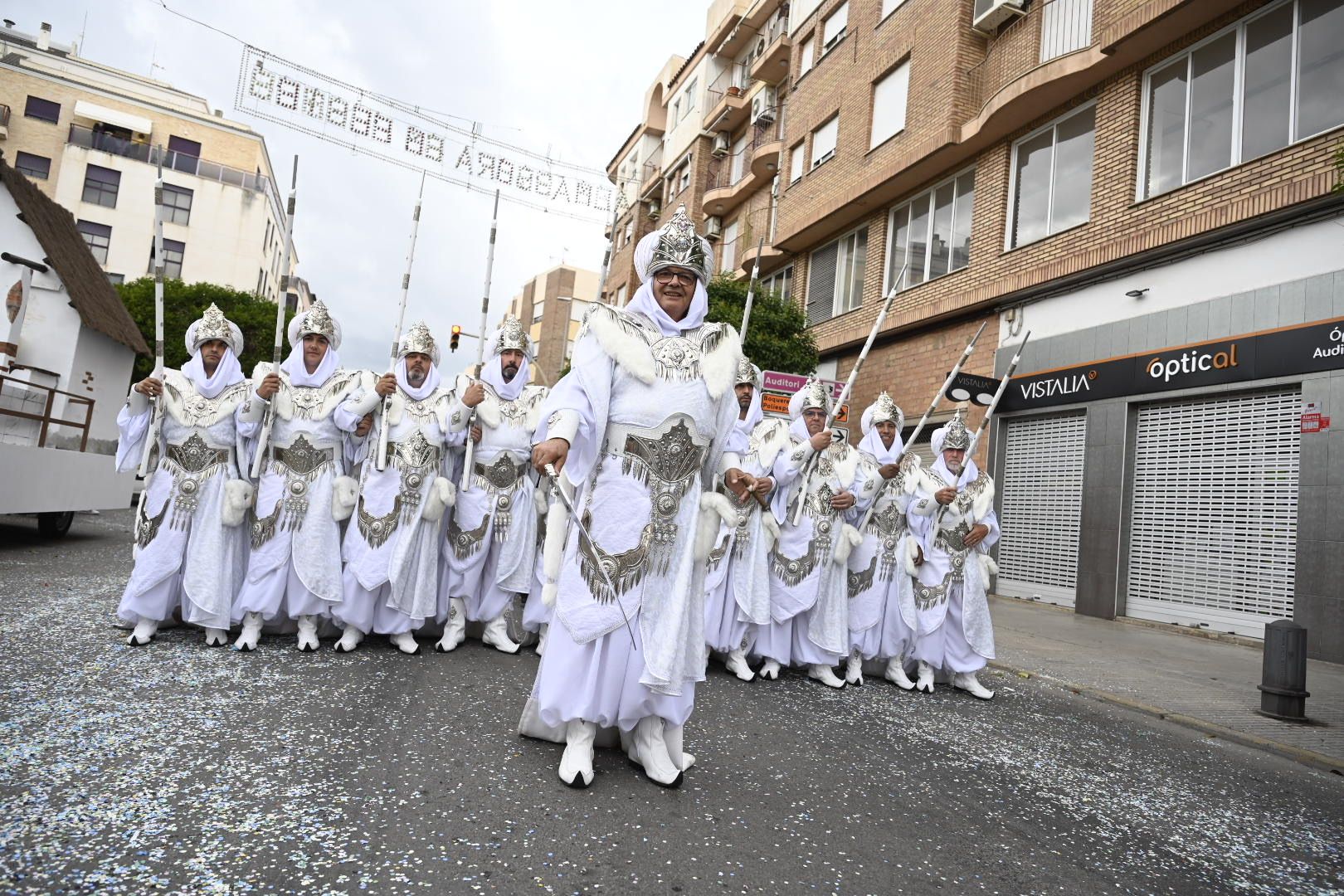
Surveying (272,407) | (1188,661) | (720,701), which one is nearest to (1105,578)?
(1188,661)

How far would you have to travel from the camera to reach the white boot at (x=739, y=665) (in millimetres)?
6262

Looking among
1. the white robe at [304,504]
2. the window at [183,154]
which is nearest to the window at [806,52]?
the white robe at [304,504]

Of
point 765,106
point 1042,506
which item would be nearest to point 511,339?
point 1042,506

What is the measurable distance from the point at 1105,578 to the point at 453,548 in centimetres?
936

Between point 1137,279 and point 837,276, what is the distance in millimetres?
8166

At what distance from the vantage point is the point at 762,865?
279cm

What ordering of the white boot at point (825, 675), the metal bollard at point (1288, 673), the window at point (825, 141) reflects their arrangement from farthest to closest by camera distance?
the window at point (825, 141) → the metal bollard at point (1288, 673) → the white boot at point (825, 675)

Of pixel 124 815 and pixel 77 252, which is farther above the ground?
pixel 77 252

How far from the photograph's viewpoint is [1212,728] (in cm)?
598

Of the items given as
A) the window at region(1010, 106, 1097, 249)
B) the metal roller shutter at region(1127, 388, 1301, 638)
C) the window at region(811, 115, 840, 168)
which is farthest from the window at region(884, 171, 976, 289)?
the metal roller shutter at region(1127, 388, 1301, 638)

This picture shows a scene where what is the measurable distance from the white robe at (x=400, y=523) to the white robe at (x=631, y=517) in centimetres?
228

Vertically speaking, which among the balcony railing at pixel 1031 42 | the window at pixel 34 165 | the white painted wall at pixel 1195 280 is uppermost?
the window at pixel 34 165

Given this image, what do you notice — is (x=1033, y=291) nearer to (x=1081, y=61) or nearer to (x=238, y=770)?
(x=1081, y=61)

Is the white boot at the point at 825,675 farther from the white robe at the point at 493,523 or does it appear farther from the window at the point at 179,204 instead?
the window at the point at 179,204
